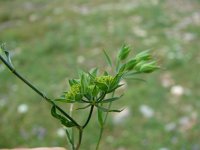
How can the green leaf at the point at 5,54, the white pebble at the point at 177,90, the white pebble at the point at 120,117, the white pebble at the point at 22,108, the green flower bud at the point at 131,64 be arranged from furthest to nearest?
the white pebble at the point at 22,108 → the white pebble at the point at 177,90 → the white pebble at the point at 120,117 → the green flower bud at the point at 131,64 → the green leaf at the point at 5,54

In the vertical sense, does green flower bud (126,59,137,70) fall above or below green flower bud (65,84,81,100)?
above

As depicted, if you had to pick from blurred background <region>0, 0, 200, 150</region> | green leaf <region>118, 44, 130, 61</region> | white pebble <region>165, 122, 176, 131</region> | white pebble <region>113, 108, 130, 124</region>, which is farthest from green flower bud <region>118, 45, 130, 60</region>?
white pebble <region>113, 108, 130, 124</region>

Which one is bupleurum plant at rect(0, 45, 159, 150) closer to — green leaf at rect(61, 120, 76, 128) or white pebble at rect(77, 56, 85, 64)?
green leaf at rect(61, 120, 76, 128)

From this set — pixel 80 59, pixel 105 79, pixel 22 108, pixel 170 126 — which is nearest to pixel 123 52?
pixel 105 79

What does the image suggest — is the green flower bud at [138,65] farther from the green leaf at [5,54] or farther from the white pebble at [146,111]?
the white pebble at [146,111]

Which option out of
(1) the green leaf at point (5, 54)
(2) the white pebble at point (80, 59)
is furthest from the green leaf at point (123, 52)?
(2) the white pebble at point (80, 59)

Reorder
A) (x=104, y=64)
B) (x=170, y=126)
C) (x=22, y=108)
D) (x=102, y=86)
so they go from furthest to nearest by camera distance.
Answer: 1. (x=104, y=64)
2. (x=22, y=108)
3. (x=170, y=126)
4. (x=102, y=86)

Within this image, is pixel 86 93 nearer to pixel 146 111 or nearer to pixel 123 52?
pixel 123 52

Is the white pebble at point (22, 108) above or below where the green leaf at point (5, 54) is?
above
